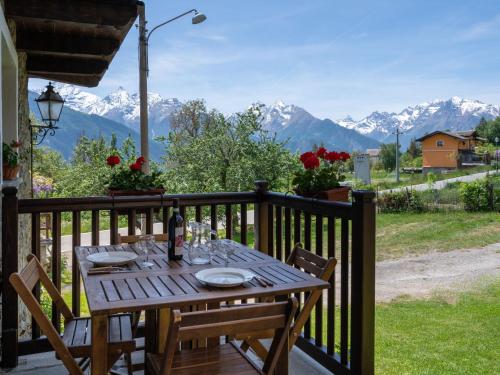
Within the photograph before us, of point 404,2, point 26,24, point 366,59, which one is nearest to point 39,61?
point 26,24

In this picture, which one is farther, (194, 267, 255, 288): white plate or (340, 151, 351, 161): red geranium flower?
(340, 151, 351, 161): red geranium flower

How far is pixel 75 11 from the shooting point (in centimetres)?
333

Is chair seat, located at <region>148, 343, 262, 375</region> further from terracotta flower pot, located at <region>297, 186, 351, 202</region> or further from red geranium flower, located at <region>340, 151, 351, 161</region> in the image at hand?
red geranium flower, located at <region>340, 151, 351, 161</region>

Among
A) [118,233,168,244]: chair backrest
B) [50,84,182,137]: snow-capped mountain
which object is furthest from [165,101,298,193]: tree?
[50,84,182,137]: snow-capped mountain

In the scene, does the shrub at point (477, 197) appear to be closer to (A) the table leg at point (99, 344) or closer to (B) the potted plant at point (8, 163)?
(B) the potted plant at point (8, 163)

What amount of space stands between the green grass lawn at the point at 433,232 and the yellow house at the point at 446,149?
21452mm

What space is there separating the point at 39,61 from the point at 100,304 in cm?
407

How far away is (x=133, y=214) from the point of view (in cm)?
308

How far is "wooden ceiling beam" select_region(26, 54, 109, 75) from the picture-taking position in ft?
15.9

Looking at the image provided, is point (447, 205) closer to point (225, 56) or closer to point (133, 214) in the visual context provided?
point (133, 214)

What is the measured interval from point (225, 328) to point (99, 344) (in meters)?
0.54

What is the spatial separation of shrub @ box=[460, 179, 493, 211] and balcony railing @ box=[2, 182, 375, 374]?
48.7 ft

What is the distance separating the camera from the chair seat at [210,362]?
176 centimetres

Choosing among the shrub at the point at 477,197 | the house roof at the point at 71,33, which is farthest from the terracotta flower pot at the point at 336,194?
the shrub at the point at 477,197
